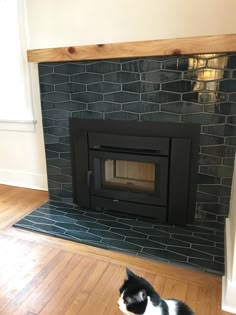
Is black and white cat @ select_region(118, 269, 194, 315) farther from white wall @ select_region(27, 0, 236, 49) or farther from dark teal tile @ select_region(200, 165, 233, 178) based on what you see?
white wall @ select_region(27, 0, 236, 49)

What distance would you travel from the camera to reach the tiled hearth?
175 centimetres

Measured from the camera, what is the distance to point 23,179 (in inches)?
112

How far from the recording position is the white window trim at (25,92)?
7.60ft

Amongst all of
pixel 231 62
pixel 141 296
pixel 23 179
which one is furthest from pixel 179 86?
pixel 23 179

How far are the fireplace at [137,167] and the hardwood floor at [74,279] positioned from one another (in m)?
0.50

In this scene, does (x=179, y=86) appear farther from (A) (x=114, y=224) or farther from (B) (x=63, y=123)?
(A) (x=114, y=224)

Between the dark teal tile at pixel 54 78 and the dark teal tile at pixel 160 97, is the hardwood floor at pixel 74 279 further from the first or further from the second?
the dark teal tile at pixel 54 78

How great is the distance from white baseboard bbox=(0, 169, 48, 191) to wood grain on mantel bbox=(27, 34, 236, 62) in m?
1.22

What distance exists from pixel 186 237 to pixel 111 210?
2.22 feet

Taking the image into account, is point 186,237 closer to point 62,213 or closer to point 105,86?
point 62,213

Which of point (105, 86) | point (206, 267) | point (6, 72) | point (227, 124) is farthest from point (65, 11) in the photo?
point (206, 267)

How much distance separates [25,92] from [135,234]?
5.58ft

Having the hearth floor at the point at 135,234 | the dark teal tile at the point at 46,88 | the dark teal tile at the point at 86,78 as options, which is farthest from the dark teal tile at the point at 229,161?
the dark teal tile at the point at 46,88

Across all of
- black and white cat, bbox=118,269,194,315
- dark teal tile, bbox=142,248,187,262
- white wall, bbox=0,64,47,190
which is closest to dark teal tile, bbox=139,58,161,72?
white wall, bbox=0,64,47,190
